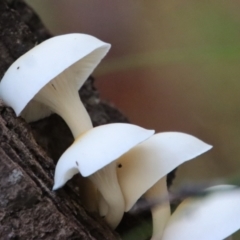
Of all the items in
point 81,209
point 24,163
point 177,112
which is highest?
point 24,163

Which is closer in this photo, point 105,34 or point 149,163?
point 149,163

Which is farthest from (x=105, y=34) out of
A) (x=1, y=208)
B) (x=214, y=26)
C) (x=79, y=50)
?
(x=214, y=26)

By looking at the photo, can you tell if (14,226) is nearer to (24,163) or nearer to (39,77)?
(24,163)

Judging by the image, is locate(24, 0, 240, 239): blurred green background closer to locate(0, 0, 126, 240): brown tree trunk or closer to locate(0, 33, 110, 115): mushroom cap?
locate(0, 33, 110, 115): mushroom cap

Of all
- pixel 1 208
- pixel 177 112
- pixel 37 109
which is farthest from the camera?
pixel 177 112

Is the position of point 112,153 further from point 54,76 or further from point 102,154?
point 54,76

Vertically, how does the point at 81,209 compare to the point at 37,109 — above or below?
below

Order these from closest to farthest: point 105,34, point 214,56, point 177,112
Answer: point 214,56 < point 177,112 < point 105,34
